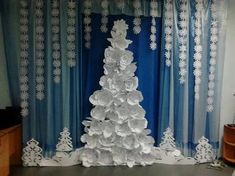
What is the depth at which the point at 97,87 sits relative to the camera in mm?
3605

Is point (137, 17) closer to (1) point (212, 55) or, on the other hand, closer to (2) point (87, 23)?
(2) point (87, 23)

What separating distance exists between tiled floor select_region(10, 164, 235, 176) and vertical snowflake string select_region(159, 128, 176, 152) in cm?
23

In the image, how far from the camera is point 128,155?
359 cm

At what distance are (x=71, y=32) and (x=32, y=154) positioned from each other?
1.60m

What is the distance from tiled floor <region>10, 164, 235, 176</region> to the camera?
3301mm

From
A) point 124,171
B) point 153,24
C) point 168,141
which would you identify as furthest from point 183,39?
point 124,171

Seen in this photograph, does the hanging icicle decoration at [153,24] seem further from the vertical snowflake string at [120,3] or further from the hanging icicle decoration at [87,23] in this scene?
the hanging icicle decoration at [87,23]

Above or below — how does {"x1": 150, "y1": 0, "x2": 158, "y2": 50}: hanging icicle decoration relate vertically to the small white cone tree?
above

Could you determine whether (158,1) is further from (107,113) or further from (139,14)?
(107,113)

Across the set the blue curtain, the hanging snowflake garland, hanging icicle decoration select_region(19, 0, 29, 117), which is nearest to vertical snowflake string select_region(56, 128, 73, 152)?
the blue curtain

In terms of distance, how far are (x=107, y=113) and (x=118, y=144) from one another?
425 millimetres

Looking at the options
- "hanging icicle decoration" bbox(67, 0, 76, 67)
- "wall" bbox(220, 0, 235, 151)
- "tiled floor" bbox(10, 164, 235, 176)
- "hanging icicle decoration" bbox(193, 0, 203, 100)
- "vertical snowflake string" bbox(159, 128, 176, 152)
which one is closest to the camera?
"tiled floor" bbox(10, 164, 235, 176)

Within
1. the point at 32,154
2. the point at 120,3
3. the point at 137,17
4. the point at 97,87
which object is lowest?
the point at 32,154

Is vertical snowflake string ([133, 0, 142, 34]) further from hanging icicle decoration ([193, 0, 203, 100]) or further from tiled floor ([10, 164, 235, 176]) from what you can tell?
tiled floor ([10, 164, 235, 176])
